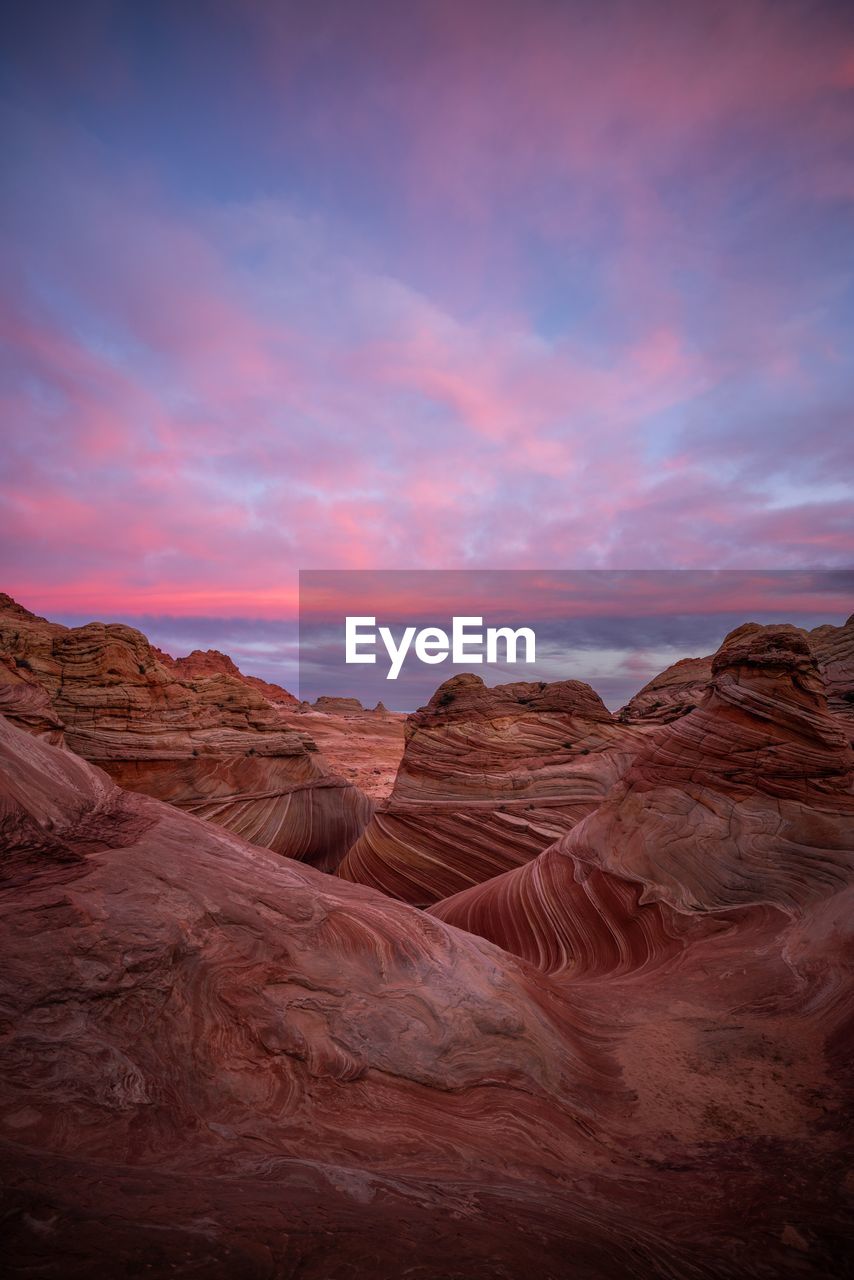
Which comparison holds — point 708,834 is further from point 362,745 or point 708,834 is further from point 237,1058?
point 362,745

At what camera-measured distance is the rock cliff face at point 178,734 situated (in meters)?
13.2

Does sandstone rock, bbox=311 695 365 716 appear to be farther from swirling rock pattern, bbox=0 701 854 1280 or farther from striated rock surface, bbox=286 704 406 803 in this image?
swirling rock pattern, bbox=0 701 854 1280

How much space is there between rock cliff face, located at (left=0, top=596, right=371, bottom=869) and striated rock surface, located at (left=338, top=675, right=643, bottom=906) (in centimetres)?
202

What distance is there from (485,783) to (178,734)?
6.96m

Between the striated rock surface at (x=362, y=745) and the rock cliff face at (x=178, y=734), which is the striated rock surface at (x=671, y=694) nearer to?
the rock cliff face at (x=178, y=734)

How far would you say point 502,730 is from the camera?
1386cm

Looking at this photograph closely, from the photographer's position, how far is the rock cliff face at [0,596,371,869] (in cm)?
1320

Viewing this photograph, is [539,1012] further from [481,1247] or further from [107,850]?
[107,850]

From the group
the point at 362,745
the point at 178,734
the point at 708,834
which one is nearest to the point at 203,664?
the point at 362,745

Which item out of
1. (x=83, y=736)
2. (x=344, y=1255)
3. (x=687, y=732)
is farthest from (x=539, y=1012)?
(x=83, y=736)

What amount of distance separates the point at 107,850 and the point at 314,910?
145 cm

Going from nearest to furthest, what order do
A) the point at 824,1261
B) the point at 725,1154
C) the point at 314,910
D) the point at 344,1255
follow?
the point at 344,1255 < the point at 824,1261 < the point at 725,1154 < the point at 314,910

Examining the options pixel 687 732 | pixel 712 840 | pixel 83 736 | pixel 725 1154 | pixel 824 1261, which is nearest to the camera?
pixel 824 1261

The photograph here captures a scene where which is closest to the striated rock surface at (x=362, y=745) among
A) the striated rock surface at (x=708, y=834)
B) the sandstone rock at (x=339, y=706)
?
the sandstone rock at (x=339, y=706)
